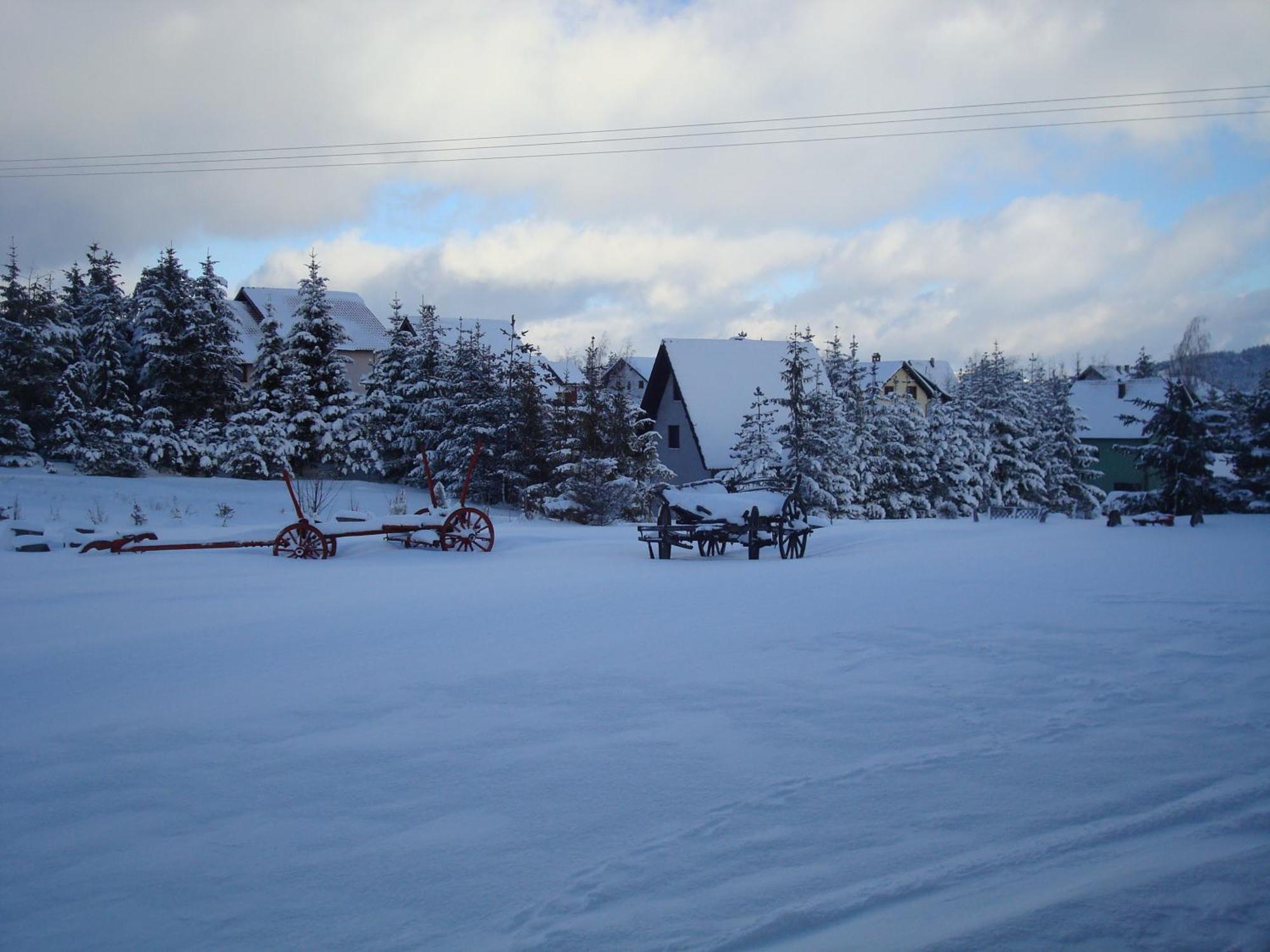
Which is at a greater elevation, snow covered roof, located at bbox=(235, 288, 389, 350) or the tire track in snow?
snow covered roof, located at bbox=(235, 288, 389, 350)

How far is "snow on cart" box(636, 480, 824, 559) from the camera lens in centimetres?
1427

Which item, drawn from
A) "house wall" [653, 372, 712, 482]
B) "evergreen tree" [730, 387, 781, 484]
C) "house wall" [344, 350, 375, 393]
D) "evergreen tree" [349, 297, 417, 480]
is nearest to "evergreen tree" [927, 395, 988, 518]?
"evergreen tree" [730, 387, 781, 484]

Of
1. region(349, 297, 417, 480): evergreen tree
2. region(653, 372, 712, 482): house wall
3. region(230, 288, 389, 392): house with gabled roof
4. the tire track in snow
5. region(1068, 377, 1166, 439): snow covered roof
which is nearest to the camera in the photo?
the tire track in snow

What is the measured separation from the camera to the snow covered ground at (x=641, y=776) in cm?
302

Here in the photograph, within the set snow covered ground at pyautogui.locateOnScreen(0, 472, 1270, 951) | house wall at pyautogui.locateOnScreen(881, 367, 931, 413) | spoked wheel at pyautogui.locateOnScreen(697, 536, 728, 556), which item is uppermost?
house wall at pyautogui.locateOnScreen(881, 367, 931, 413)

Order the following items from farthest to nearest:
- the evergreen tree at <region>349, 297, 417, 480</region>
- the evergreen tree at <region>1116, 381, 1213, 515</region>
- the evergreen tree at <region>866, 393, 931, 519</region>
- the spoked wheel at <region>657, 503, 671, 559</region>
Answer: the evergreen tree at <region>866, 393, 931, 519</region> < the evergreen tree at <region>349, 297, 417, 480</region> < the evergreen tree at <region>1116, 381, 1213, 515</region> < the spoked wheel at <region>657, 503, 671, 559</region>

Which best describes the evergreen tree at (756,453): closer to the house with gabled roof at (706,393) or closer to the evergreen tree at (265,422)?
the house with gabled roof at (706,393)

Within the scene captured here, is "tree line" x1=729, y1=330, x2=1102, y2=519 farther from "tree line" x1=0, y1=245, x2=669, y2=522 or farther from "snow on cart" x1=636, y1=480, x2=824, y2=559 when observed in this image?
"snow on cart" x1=636, y1=480, x2=824, y2=559

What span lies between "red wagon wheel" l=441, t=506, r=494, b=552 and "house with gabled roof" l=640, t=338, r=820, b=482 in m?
20.2

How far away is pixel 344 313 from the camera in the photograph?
5003cm

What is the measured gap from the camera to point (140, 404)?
3158 centimetres

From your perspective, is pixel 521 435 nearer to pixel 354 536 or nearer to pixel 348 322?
pixel 354 536

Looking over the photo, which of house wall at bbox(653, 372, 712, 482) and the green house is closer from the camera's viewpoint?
house wall at bbox(653, 372, 712, 482)

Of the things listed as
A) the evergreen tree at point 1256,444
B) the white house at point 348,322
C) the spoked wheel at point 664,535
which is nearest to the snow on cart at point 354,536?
the spoked wheel at point 664,535
